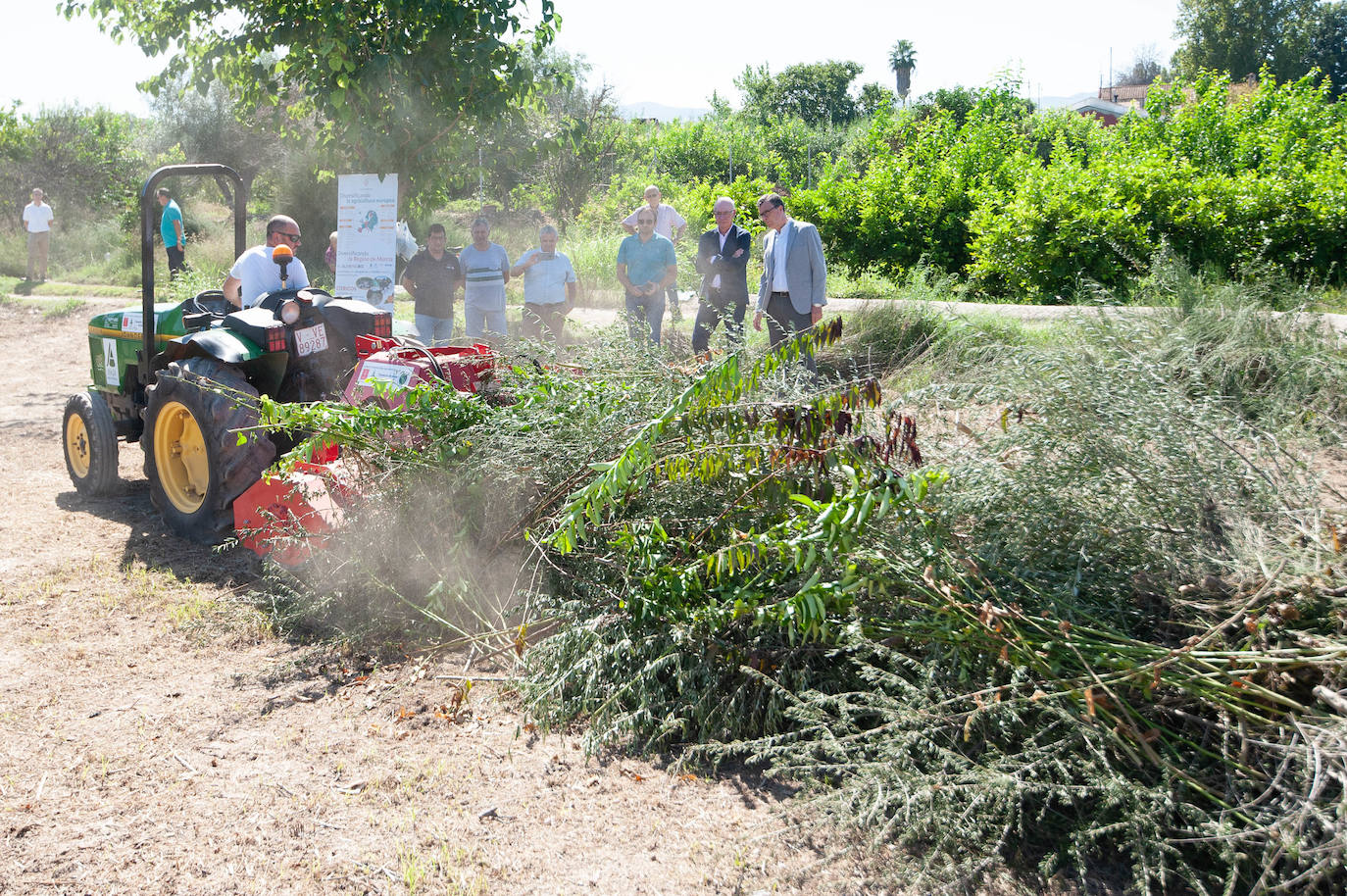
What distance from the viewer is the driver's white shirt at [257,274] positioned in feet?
21.2

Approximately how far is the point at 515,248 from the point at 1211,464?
53.1 feet

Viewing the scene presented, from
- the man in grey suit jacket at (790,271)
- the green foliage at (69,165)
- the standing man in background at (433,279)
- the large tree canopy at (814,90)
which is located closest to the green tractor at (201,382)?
the standing man in background at (433,279)

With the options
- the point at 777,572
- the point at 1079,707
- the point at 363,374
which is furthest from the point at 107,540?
the point at 1079,707

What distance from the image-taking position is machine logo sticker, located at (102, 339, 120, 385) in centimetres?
665

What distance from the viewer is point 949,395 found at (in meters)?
4.11

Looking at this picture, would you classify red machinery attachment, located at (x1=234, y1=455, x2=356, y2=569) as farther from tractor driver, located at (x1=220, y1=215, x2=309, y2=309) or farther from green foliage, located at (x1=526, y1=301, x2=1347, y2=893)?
tractor driver, located at (x1=220, y1=215, x2=309, y2=309)

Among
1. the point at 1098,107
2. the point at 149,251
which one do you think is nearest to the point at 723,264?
the point at 149,251

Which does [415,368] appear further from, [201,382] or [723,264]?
[723,264]

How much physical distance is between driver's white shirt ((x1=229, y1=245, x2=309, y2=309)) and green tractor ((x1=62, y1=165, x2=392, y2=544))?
0.22 meters

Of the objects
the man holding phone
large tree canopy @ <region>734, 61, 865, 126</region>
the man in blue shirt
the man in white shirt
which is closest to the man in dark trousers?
the man in blue shirt

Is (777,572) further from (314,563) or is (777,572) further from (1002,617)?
(314,563)

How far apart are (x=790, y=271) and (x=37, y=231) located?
17.2 metres

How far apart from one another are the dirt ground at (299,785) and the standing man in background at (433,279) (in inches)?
184

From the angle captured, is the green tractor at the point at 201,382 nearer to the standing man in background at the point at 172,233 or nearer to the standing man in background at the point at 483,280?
the standing man in background at the point at 483,280
